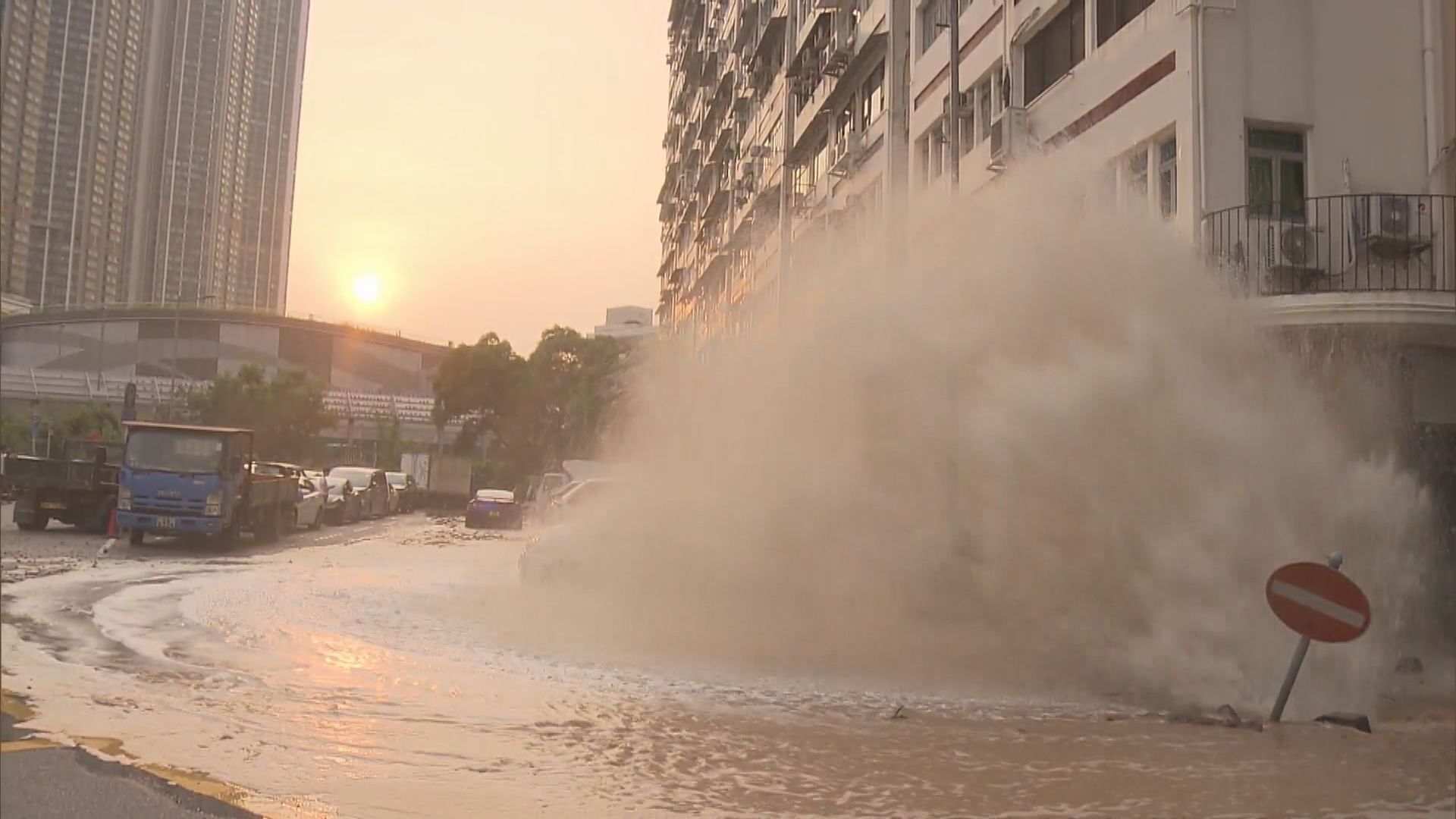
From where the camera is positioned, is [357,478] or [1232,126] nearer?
[1232,126]

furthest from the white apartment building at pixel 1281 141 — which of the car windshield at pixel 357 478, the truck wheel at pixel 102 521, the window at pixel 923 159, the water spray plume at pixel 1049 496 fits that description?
the car windshield at pixel 357 478

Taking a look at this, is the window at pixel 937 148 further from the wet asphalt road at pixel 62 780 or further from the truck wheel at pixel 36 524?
the truck wheel at pixel 36 524

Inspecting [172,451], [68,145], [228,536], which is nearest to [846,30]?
[228,536]

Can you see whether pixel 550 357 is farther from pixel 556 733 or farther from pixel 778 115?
pixel 556 733

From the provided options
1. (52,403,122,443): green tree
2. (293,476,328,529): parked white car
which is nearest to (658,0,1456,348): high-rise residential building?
(293,476,328,529): parked white car

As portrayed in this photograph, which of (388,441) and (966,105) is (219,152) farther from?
(966,105)

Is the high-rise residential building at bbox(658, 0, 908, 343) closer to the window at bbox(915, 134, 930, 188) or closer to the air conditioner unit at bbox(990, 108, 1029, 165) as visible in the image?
the window at bbox(915, 134, 930, 188)
